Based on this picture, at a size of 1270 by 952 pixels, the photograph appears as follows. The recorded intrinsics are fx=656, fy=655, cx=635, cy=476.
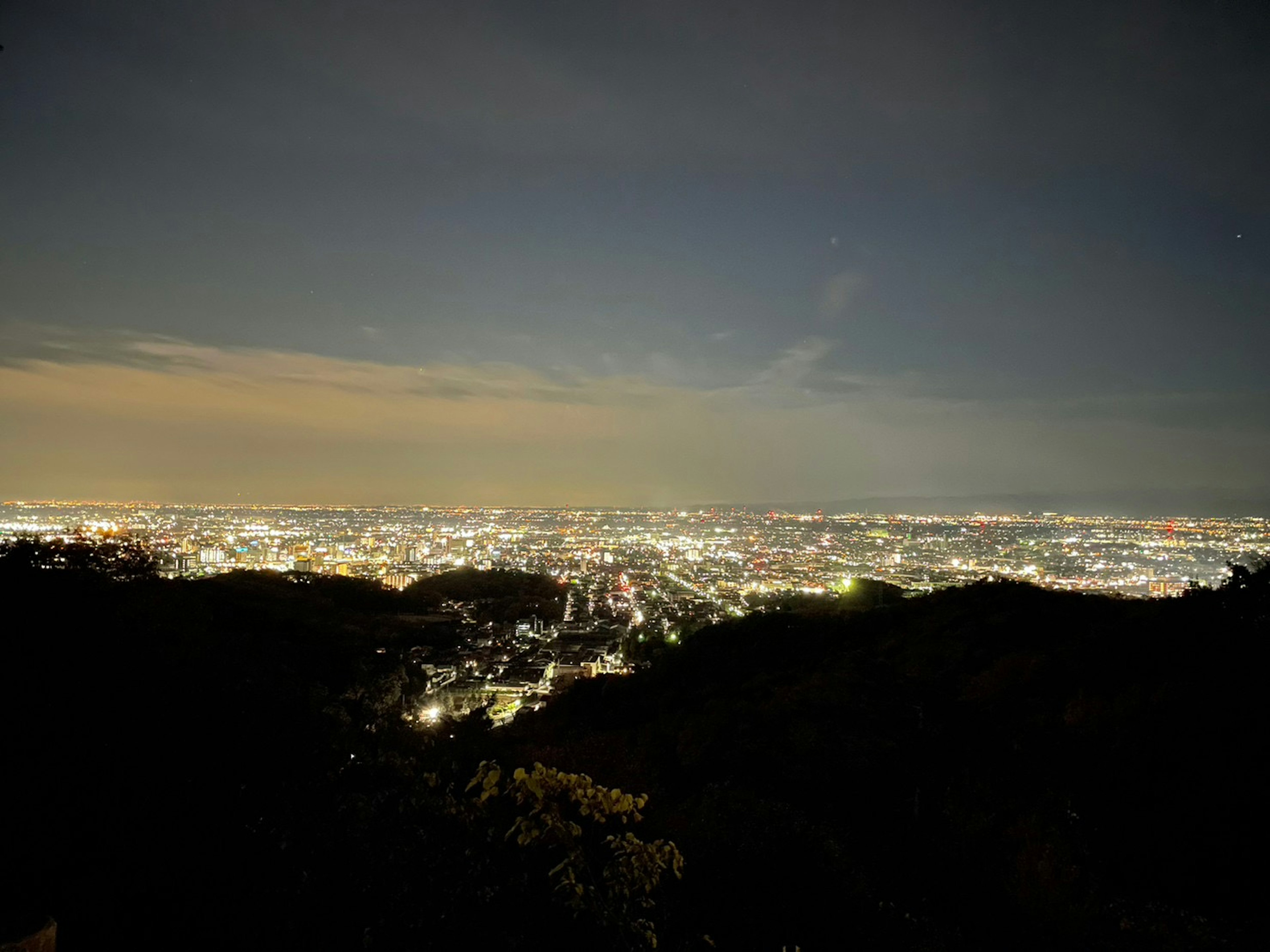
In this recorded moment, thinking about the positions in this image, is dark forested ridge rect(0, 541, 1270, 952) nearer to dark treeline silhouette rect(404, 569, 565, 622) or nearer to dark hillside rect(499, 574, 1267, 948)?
dark hillside rect(499, 574, 1267, 948)

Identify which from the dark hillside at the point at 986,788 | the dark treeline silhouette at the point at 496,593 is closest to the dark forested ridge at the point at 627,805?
the dark hillside at the point at 986,788

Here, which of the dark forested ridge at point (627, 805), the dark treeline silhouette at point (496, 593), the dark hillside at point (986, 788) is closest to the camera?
the dark forested ridge at point (627, 805)

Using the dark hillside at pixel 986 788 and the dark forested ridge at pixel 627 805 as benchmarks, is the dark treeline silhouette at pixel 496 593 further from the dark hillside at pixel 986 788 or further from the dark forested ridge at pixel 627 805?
the dark forested ridge at pixel 627 805

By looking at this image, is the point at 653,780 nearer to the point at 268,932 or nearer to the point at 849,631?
the point at 268,932

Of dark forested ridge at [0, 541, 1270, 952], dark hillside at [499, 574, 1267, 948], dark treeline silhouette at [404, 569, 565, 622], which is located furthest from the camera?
dark treeline silhouette at [404, 569, 565, 622]

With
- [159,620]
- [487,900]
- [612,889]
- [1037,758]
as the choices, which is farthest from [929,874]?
[159,620]

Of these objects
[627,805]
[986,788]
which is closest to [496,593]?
[986,788]

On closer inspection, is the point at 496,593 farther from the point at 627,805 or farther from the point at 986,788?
the point at 627,805

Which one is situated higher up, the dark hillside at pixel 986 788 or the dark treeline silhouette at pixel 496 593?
the dark hillside at pixel 986 788

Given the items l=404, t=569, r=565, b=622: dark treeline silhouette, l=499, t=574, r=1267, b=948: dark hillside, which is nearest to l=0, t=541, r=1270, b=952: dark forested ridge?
l=499, t=574, r=1267, b=948: dark hillside
